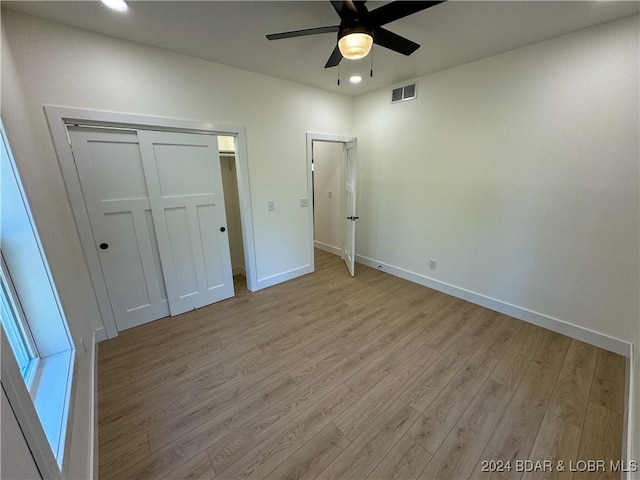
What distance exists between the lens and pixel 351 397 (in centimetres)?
184

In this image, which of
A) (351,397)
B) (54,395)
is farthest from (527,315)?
(54,395)

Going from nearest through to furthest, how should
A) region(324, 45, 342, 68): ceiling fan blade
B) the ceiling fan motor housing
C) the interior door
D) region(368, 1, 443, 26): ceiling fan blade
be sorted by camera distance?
region(368, 1, 443, 26): ceiling fan blade
the ceiling fan motor housing
region(324, 45, 342, 68): ceiling fan blade
the interior door

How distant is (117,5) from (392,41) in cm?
189

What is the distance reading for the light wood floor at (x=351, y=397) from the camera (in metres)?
1.45

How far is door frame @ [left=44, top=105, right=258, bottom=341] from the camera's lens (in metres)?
2.02

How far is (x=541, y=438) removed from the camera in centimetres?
155

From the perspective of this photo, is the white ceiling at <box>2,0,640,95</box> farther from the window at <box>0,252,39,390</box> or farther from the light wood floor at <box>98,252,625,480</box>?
the light wood floor at <box>98,252,625,480</box>

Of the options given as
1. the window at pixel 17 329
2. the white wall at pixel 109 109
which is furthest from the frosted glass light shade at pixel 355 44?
the window at pixel 17 329

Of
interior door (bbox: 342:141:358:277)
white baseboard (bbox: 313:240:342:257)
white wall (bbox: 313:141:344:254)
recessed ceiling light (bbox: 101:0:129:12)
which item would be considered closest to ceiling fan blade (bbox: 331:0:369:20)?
recessed ceiling light (bbox: 101:0:129:12)

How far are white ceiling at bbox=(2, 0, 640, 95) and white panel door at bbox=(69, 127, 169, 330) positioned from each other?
820 millimetres

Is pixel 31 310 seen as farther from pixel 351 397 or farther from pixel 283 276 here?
pixel 283 276

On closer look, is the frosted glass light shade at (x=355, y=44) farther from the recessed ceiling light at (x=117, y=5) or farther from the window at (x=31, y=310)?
the window at (x=31, y=310)

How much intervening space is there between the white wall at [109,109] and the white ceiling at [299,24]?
0.51ft

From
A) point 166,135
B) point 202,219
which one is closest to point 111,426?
point 202,219
